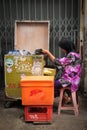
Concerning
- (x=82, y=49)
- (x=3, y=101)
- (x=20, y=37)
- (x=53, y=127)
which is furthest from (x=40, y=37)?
(x=53, y=127)

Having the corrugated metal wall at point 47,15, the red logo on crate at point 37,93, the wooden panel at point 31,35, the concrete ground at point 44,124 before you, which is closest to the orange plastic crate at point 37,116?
the concrete ground at point 44,124

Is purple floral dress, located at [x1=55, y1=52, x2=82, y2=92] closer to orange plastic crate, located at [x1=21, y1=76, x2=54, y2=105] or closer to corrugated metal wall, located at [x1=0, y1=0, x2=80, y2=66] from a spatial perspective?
orange plastic crate, located at [x1=21, y1=76, x2=54, y2=105]

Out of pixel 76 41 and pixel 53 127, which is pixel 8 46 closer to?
pixel 76 41

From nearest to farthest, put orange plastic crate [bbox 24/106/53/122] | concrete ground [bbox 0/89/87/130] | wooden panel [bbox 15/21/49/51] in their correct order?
1. concrete ground [bbox 0/89/87/130]
2. orange plastic crate [bbox 24/106/53/122]
3. wooden panel [bbox 15/21/49/51]

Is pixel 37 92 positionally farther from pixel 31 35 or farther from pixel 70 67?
pixel 31 35

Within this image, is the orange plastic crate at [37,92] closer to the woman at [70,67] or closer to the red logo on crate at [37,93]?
the red logo on crate at [37,93]

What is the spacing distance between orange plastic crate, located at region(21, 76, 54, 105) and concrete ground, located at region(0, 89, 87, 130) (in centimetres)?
40

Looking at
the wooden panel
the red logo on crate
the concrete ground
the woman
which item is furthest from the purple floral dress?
the wooden panel

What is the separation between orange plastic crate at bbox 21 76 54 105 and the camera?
5.47 m

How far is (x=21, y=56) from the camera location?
6.18 metres

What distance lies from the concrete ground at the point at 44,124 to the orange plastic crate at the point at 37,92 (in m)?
0.40

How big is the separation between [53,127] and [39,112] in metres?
0.43

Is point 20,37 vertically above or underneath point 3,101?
above

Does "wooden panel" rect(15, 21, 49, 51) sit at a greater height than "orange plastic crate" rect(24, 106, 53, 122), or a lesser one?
greater
